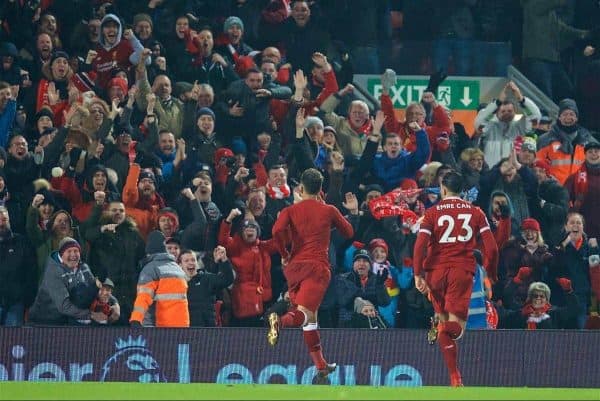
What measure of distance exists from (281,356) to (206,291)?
3.80 ft

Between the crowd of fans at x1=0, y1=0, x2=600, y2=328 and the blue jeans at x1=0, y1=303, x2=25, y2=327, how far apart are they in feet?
0.06

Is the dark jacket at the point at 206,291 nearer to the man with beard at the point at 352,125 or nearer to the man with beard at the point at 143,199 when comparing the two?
the man with beard at the point at 143,199

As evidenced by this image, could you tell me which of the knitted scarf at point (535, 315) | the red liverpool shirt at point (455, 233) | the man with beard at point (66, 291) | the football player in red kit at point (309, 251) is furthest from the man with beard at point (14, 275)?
the knitted scarf at point (535, 315)

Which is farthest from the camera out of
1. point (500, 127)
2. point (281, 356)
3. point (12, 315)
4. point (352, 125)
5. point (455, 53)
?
point (455, 53)

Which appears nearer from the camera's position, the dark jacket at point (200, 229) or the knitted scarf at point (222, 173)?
the dark jacket at point (200, 229)

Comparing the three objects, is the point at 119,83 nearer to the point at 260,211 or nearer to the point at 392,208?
the point at 260,211

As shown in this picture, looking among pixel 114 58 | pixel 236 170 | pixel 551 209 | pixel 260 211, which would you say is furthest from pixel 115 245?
pixel 551 209

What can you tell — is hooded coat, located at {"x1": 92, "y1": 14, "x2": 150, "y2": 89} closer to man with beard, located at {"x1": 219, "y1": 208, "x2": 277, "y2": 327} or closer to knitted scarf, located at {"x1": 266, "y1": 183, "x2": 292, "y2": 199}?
knitted scarf, located at {"x1": 266, "y1": 183, "x2": 292, "y2": 199}

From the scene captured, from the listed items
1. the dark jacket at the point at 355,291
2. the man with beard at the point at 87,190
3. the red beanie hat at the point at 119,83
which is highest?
the red beanie hat at the point at 119,83

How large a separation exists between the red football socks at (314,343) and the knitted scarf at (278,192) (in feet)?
11.1

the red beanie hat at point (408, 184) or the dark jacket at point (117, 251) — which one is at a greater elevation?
the red beanie hat at point (408, 184)

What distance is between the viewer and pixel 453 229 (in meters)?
13.2

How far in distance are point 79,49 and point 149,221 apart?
3.11m

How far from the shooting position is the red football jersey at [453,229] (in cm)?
1321
